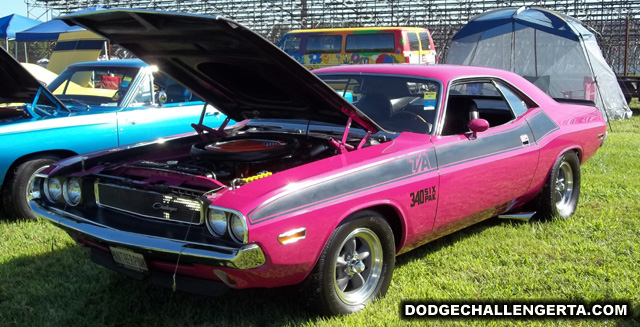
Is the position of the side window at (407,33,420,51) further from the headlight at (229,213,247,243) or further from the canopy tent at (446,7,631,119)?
the headlight at (229,213,247,243)

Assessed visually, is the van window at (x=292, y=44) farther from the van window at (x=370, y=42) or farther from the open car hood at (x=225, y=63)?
the open car hood at (x=225, y=63)

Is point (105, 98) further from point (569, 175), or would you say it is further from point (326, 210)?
point (569, 175)

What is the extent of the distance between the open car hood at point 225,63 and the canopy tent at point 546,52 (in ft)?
32.7

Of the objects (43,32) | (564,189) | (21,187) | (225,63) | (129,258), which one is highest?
(225,63)

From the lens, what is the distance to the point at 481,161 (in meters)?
4.00

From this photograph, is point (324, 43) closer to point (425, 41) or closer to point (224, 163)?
point (425, 41)

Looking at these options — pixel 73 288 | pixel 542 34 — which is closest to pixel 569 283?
pixel 73 288

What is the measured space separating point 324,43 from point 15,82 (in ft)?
45.5

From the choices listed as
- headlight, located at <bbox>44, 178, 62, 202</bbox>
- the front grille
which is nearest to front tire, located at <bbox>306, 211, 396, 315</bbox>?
the front grille

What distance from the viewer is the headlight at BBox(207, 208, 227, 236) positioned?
2824mm

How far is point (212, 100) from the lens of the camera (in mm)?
4445

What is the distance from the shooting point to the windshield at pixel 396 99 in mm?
3939

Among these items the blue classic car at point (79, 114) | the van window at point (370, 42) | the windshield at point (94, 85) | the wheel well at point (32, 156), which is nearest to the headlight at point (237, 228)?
the blue classic car at point (79, 114)

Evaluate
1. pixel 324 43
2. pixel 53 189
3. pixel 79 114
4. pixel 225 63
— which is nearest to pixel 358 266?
pixel 225 63
